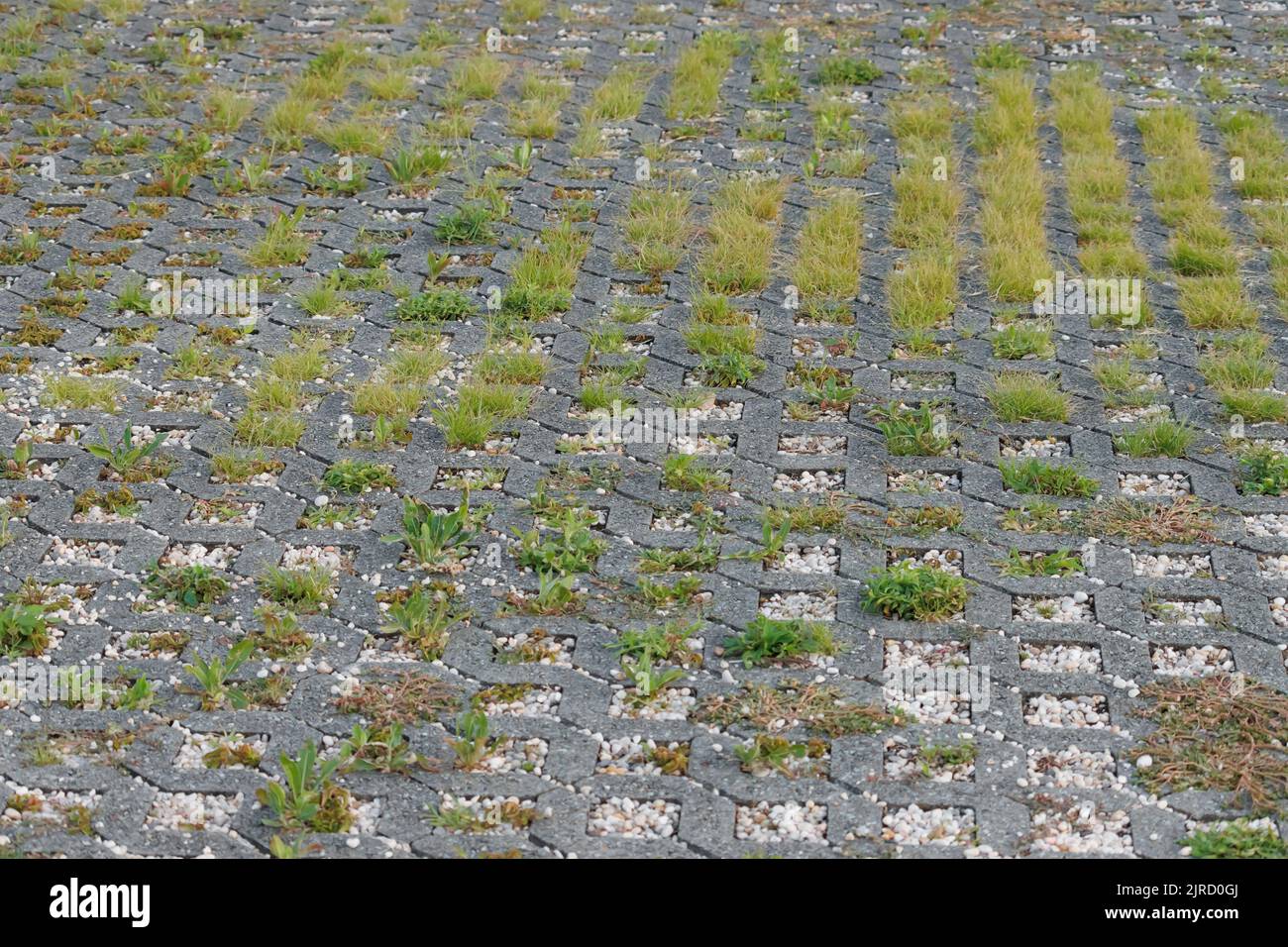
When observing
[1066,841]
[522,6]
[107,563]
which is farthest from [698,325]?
[522,6]

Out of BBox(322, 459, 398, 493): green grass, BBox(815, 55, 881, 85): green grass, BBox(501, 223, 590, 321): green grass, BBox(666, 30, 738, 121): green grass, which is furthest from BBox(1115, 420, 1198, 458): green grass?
BBox(815, 55, 881, 85): green grass

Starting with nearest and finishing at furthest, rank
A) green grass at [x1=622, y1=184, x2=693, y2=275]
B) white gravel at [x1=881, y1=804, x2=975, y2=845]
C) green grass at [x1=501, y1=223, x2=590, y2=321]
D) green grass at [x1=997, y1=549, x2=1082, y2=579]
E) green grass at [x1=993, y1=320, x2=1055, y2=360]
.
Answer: white gravel at [x1=881, y1=804, x2=975, y2=845] < green grass at [x1=997, y1=549, x2=1082, y2=579] < green grass at [x1=993, y1=320, x2=1055, y2=360] < green grass at [x1=501, y1=223, x2=590, y2=321] < green grass at [x1=622, y1=184, x2=693, y2=275]

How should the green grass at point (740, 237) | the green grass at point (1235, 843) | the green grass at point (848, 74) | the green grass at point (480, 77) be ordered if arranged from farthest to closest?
the green grass at point (848, 74) → the green grass at point (480, 77) → the green grass at point (740, 237) → the green grass at point (1235, 843)

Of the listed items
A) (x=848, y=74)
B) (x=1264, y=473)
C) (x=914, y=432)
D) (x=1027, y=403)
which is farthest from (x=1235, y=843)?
(x=848, y=74)

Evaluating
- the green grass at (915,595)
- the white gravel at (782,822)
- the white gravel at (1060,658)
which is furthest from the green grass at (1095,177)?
the white gravel at (782,822)

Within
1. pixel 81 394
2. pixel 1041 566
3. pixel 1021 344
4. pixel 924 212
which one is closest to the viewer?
pixel 1041 566

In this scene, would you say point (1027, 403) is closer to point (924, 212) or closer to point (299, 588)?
point (924, 212)

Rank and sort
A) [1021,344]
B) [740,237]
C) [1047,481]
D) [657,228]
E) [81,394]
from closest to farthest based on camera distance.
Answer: [1047,481]
[81,394]
[1021,344]
[740,237]
[657,228]

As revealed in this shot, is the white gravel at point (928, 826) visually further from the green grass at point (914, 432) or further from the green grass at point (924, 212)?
the green grass at point (924, 212)

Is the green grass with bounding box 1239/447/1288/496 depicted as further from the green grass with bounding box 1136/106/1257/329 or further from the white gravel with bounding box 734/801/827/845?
the white gravel with bounding box 734/801/827/845
